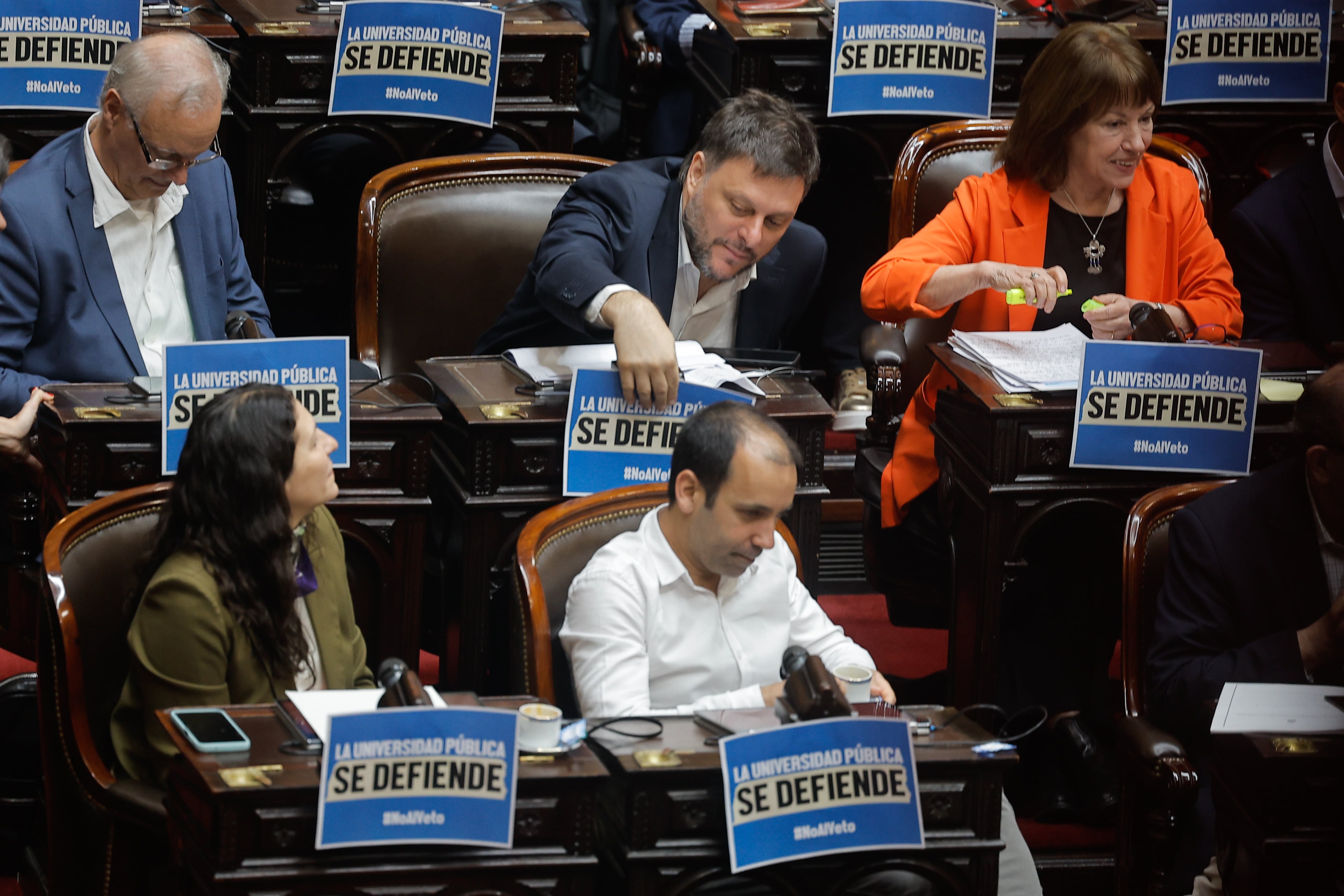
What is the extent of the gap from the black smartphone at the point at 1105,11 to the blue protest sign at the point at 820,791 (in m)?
2.90

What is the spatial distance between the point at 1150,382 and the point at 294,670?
1.43 m

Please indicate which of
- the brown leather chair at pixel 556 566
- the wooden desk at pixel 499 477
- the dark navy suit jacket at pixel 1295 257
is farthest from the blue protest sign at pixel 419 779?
the dark navy suit jacket at pixel 1295 257

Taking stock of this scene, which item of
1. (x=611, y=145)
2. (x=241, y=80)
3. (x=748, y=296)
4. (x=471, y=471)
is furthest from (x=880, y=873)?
(x=611, y=145)

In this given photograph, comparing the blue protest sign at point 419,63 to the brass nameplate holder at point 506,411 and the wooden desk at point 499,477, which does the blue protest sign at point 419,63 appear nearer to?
the wooden desk at point 499,477

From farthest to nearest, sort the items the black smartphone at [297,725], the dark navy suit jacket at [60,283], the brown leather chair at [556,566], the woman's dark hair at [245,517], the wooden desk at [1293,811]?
the dark navy suit jacket at [60,283], the brown leather chair at [556,566], the woman's dark hair at [245,517], the wooden desk at [1293,811], the black smartphone at [297,725]

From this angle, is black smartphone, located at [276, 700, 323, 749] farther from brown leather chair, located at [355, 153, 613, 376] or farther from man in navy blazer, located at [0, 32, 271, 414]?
brown leather chair, located at [355, 153, 613, 376]

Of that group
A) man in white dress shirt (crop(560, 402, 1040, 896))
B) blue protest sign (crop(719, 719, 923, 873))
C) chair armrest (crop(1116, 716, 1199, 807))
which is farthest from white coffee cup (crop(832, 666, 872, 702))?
chair armrest (crop(1116, 716, 1199, 807))

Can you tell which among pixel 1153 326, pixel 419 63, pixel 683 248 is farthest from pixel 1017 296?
pixel 419 63

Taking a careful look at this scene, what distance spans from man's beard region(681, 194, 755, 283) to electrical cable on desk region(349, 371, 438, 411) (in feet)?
1.85

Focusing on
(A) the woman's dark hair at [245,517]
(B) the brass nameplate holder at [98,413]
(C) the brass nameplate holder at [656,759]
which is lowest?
(C) the brass nameplate holder at [656,759]

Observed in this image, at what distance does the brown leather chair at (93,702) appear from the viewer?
2.27 meters

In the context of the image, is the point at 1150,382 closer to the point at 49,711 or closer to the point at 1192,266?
the point at 1192,266

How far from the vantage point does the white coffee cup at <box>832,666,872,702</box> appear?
2.27 m

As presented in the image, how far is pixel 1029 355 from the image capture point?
10.2 ft
